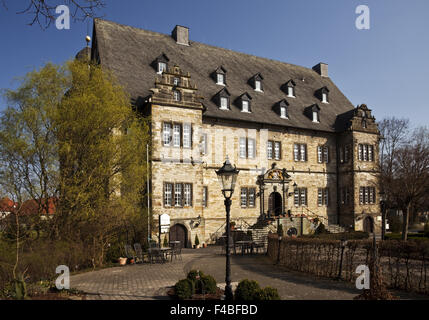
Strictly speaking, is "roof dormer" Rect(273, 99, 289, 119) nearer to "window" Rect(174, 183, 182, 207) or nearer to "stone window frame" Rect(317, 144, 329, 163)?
"stone window frame" Rect(317, 144, 329, 163)

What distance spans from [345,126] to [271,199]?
978 centimetres

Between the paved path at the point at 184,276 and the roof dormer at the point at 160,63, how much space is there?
1468 centimetres

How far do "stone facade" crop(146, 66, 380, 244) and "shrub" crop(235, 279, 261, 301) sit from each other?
12693mm

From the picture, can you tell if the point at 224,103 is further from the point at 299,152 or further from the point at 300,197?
the point at 300,197

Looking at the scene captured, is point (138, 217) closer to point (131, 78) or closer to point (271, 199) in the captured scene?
point (131, 78)

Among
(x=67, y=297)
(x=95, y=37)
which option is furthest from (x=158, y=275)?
(x=95, y=37)

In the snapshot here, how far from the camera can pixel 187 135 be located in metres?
21.9

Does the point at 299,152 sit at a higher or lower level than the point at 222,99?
lower

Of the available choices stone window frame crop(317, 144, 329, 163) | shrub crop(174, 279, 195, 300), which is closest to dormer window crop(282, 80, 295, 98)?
stone window frame crop(317, 144, 329, 163)

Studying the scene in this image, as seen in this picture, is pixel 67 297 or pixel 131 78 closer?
pixel 67 297

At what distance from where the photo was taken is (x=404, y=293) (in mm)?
10164

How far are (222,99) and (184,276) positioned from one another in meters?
15.4

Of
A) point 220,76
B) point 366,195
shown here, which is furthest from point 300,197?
point 220,76

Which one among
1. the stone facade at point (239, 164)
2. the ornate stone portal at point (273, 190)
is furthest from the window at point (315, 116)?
the ornate stone portal at point (273, 190)
